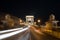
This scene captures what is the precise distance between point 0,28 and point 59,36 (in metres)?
24.2

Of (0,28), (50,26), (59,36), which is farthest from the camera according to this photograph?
(0,28)

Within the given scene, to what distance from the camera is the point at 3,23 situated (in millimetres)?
49031

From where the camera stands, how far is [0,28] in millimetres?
46750

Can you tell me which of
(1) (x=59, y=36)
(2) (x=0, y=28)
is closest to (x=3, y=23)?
(2) (x=0, y=28)

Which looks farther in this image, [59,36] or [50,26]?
[50,26]

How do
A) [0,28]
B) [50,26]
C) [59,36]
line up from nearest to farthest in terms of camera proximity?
[59,36]
[50,26]
[0,28]

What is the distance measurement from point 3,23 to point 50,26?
14.3 metres

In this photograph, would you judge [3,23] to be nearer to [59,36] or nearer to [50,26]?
[50,26]

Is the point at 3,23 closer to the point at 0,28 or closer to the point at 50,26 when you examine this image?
the point at 0,28

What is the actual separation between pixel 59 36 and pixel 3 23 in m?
26.0

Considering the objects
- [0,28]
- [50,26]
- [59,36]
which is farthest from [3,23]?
[59,36]

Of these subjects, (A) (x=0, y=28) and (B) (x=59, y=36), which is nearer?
(B) (x=59, y=36)

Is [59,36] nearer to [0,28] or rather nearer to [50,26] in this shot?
[50,26]

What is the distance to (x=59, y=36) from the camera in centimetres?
2594
